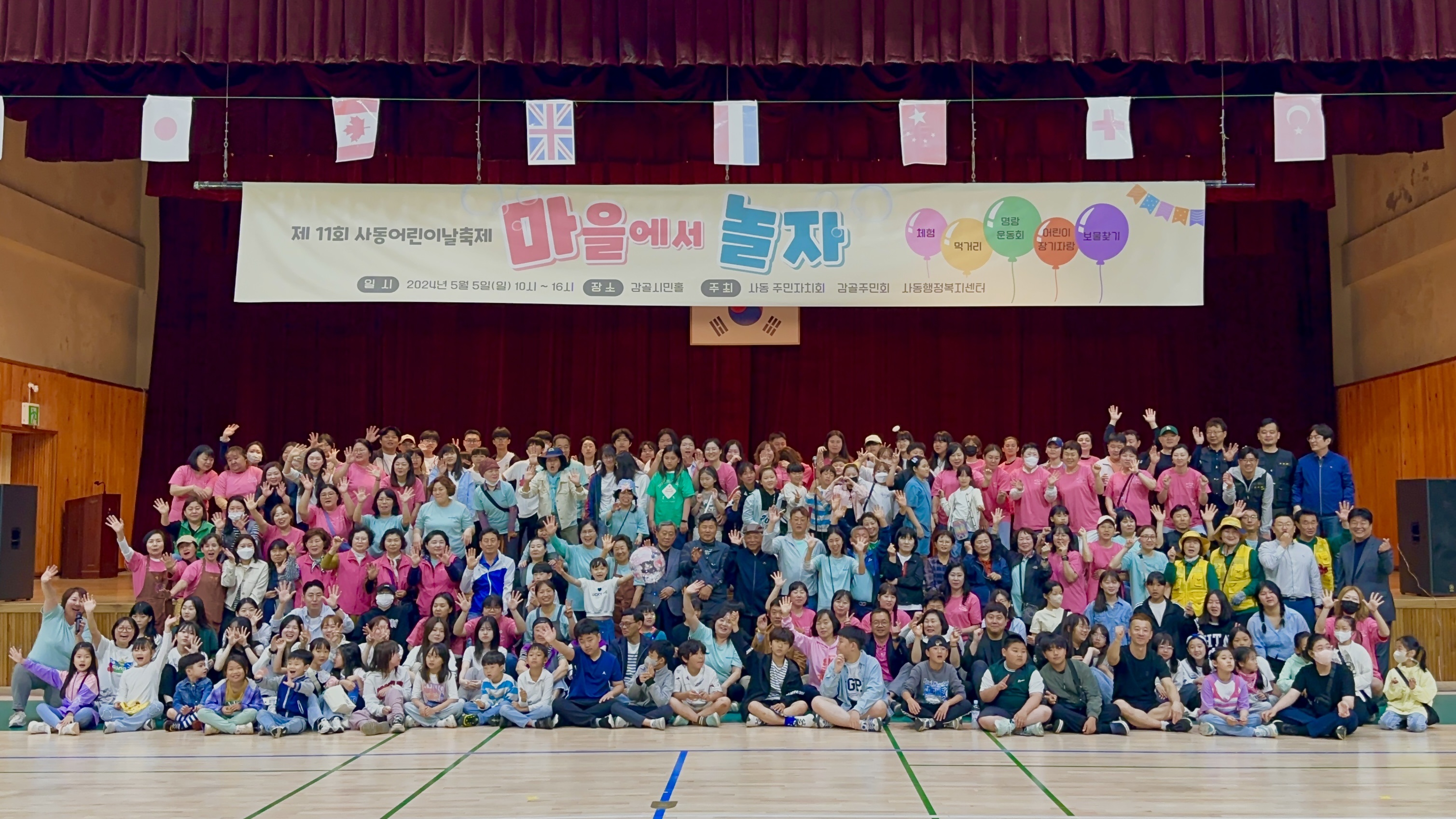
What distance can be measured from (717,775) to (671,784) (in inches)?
15.1

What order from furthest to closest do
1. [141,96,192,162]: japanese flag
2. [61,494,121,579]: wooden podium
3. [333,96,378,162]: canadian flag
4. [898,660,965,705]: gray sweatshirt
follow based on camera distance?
1. [61,494,121,579]: wooden podium
2. [333,96,378,162]: canadian flag
3. [141,96,192,162]: japanese flag
4. [898,660,965,705]: gray sweatshirt

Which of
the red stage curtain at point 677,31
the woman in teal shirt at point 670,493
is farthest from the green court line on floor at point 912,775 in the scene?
the red stage curtain at point 677,31

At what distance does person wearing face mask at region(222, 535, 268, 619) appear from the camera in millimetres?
10789

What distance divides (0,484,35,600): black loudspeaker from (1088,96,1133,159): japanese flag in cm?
992

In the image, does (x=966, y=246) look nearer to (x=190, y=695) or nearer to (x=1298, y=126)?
(x=1298, y=126)

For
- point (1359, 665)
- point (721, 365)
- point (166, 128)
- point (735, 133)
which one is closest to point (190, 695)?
point (166, 128)

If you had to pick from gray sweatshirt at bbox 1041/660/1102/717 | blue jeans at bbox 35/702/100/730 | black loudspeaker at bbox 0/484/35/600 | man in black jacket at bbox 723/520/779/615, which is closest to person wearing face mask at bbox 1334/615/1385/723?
gray sweatshirt at bbox 1041/660/1102/717

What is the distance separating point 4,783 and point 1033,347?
1319 cm

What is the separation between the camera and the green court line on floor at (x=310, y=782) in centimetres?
698

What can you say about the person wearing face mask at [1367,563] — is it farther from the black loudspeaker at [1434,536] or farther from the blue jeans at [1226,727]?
the blue jeans at [1226,727]

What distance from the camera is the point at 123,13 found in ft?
39.5

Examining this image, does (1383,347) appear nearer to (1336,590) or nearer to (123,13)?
(1336,590)

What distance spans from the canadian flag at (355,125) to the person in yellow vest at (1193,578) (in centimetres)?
776

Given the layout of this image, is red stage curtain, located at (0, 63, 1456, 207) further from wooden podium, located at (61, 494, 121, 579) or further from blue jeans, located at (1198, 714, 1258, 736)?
blue jeans, located at (1198, 714, 1258, 736)
